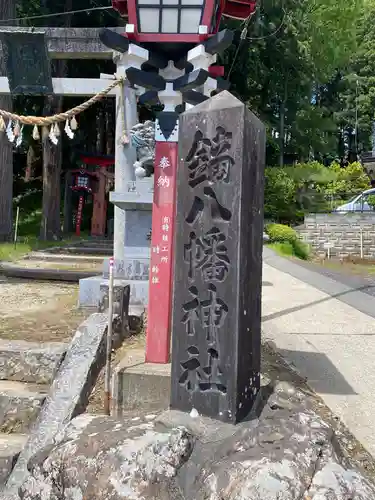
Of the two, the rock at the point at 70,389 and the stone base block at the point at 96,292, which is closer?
the rock at the point at 70,389

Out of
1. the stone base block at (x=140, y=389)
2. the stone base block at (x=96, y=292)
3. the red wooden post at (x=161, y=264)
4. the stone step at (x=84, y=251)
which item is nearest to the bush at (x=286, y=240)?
the stone step at (x=84, y=251)

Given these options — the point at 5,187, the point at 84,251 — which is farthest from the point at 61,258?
the point at 5,187

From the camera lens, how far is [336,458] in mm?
2398

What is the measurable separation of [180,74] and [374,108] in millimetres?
39172

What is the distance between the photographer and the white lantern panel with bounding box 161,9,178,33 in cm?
439

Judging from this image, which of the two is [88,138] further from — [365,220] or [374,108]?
[374,108]

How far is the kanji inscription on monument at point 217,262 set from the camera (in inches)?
108

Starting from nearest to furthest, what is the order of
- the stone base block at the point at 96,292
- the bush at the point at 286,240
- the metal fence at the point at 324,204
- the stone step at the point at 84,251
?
the stone base block at the point at 96,292, the stone step at the point at 84,251, the bush at the point at 286,240, the metal fence at the point at 324,204

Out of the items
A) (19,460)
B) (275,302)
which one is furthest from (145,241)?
(19,460)

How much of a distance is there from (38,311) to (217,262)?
4.29m

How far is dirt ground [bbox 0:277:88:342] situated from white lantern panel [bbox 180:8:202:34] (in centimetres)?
323

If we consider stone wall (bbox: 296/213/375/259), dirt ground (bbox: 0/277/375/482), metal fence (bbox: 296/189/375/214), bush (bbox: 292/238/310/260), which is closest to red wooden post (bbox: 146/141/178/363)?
dirt ground (bbox: 0/277/375/482)

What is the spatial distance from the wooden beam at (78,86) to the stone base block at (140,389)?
5360 millimetres

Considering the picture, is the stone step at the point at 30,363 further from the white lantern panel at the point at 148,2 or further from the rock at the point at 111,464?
the white lantern panel at the point at 148,2
